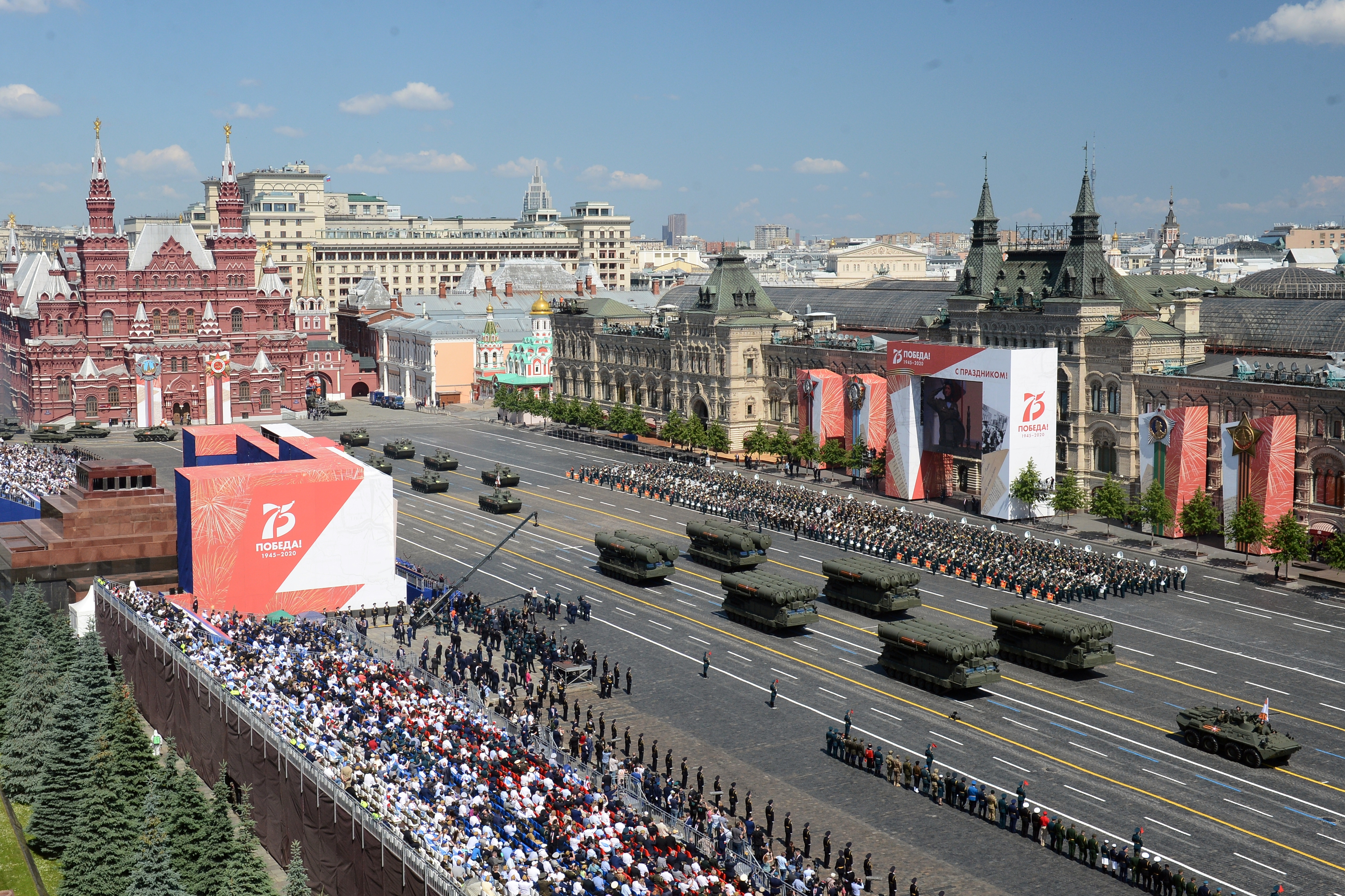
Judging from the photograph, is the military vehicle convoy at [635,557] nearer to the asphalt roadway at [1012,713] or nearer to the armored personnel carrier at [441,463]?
the asphalt roadway at [1012,713]

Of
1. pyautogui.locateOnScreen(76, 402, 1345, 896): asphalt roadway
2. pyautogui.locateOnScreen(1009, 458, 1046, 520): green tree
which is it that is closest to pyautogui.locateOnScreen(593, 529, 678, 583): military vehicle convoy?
pyautogui.locateOnScreen(76, 402, 1345, 896): asphalt roadway

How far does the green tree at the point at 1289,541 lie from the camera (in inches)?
2778

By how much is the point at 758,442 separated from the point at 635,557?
3909cm

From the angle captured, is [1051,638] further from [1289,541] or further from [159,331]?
[159,331]

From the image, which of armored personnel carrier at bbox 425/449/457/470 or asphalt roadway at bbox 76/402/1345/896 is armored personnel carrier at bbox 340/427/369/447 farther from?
asphalt roadway at bbox 76/402/1345/896

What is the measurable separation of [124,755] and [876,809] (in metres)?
25.7

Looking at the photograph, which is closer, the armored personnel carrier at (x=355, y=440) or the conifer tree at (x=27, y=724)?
the conifer tree at (x=27, y=724)

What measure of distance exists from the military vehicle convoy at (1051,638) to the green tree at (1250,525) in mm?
20147

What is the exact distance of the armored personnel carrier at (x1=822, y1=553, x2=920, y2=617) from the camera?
65.2 meters

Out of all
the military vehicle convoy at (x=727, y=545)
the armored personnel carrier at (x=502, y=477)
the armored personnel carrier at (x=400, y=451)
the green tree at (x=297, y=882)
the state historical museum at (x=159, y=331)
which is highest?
the state historical museum at (x=159, y=331)

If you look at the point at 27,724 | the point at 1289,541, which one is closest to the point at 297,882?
the point at 27,724

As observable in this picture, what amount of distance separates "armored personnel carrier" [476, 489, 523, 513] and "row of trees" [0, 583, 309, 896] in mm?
36004

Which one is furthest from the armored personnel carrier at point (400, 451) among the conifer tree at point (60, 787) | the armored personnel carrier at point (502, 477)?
the conifer tree at point (60, 787)

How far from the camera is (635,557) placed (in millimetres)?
73375
